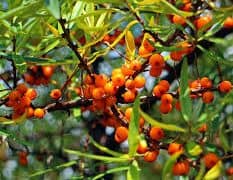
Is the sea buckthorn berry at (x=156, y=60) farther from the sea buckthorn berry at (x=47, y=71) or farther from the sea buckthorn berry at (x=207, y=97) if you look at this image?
the sea buckthorn berry at (x=47, y=71)

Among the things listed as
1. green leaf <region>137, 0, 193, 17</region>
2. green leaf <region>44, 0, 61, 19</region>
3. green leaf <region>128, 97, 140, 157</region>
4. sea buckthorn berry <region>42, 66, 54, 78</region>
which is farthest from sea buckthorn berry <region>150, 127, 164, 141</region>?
sea buckthorn berry <region>42, 66, 54, 78</region>

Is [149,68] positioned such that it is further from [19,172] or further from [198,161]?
[19,172]

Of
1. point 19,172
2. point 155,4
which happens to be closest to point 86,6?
point 155,4

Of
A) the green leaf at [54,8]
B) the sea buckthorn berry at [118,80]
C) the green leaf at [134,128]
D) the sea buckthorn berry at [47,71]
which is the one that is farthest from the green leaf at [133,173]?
the sea buckthorn berry at [47,71]

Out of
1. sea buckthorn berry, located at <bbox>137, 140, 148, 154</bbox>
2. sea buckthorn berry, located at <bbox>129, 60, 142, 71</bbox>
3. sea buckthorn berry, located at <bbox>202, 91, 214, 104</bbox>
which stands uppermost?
sea buckthorn berry, located at <bbox>129, 60, 142, 71</bbox>

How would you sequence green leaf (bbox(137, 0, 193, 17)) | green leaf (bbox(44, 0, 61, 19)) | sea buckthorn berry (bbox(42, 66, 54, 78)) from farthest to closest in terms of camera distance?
sea buckthorn berry (bbox(42, 66, 54, 78)) < green leaf (bbox(137, 0, 193, 17)) < green leaf (bbox(44, 0, 61, 19))

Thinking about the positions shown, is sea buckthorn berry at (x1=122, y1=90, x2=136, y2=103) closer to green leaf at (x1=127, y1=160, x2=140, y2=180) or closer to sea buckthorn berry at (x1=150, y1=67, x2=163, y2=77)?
sea buckthorn berry at (x1=150, y1=67, x2=163, y2=77)
